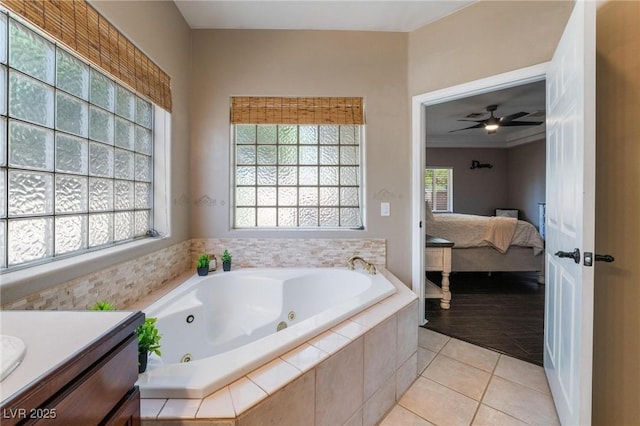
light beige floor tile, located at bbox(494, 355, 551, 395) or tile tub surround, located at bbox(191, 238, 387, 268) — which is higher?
tile tub surround, located at bbox(191, 238, 387, 268)

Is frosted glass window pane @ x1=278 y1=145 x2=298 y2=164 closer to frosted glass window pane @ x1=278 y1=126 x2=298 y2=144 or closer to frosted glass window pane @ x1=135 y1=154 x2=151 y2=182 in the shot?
frosted glass window pane @ x1=278 y1=126 x2=298 y2=144

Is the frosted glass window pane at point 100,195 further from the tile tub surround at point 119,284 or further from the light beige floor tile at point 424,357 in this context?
the light beige floor tile at point 424,357

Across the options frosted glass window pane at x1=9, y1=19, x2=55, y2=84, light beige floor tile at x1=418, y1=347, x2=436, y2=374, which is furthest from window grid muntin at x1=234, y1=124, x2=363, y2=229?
frosted glass window pane at x1=9, y1=19, x2=55, y2=84

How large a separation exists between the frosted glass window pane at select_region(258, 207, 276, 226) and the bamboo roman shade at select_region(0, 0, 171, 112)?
111cm

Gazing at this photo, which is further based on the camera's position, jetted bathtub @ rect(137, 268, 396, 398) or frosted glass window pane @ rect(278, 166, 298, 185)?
frosted glass window pane @ rect(278, 166, 298, 185)

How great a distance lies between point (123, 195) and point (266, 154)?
Answer: 1.12 m

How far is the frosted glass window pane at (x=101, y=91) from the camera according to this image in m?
1.39

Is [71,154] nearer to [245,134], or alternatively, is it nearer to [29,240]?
[29,240]

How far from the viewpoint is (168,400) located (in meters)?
0.82

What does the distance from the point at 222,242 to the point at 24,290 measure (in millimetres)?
1310

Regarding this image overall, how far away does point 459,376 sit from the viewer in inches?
64.4

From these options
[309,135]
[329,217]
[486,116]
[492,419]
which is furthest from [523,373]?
[486,116]

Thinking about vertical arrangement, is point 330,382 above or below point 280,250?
below

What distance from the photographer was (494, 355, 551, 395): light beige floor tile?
1568 millimetres
